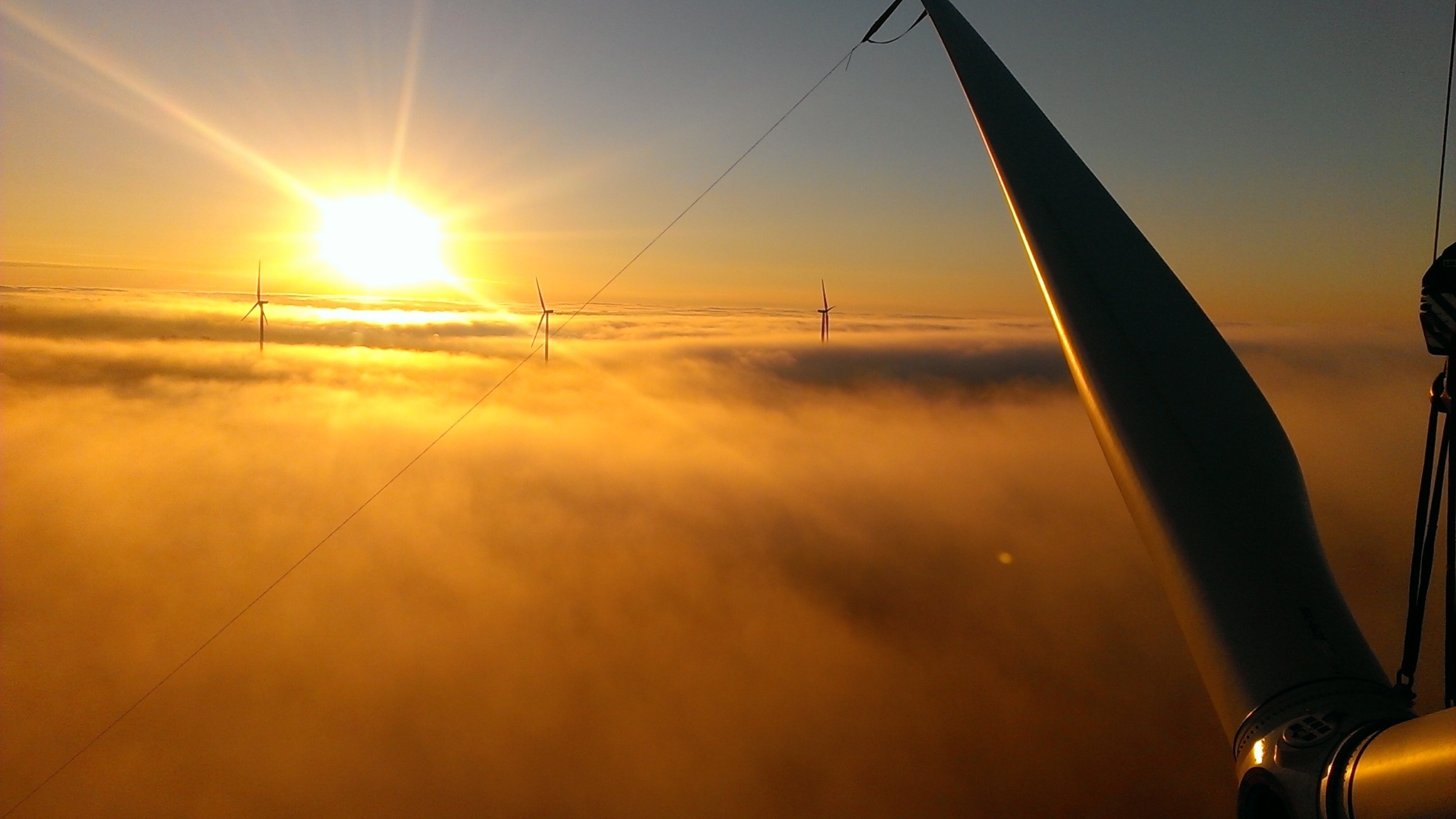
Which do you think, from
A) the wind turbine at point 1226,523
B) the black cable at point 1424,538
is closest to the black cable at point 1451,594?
the black cable at point 1424,538

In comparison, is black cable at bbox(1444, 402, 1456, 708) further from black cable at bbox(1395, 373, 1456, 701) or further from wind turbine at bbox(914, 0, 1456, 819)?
wind turbine at bbox(914, 0, 1456, 819)

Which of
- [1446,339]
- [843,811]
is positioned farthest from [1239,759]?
[843,811]

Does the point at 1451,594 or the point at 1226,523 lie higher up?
the point at 1226,523

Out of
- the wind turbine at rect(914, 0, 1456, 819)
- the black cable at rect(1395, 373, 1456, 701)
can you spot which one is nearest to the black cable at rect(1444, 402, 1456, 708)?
the black cable at rect(1395, 373, 1456, 701)

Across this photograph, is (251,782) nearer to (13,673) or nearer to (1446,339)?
(13,673)

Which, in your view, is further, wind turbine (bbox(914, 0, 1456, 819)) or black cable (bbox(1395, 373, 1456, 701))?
black cable (bbox(1395, 373, 1456, 701))

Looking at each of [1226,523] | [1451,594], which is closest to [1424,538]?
[1451,594]

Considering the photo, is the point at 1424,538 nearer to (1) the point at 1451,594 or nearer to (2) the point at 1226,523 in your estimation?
(1) the point at 1451,594

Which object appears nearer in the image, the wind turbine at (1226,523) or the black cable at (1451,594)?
the wind turbine at (1226,523)

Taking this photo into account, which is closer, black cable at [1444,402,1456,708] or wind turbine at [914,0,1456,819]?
wind turbine at [914,0,1456,819]

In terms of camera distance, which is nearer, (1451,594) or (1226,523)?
(1451,594)

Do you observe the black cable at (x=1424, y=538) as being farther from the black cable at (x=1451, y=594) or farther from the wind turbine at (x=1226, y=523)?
the wind turbine at (x=1226, y=523)
